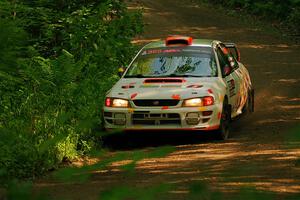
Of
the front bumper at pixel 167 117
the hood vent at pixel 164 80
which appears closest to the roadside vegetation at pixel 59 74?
the front bumper at pixel 167 117

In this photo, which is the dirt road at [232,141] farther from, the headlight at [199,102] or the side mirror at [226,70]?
the side mirror at [226,70]

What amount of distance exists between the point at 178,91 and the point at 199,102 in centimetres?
36

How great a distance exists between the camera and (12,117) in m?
9.20

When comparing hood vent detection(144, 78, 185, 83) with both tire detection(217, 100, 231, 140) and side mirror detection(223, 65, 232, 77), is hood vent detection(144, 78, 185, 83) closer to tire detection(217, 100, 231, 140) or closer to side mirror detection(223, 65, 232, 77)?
tire detection(217, 100, 231, 140)

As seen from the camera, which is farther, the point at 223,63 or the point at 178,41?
the point at 178,41

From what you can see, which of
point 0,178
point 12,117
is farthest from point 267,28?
point 0,178

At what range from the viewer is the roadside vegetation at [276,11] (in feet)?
95.2

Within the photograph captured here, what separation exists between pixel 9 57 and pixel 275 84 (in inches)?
623

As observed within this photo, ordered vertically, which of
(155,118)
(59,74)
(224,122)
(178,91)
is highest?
(59,74)

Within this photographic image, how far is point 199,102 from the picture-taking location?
33.2 ft

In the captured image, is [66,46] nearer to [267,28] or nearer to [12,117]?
[12,117]

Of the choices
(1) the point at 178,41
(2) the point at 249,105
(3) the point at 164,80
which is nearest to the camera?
(3) the point at 164,80

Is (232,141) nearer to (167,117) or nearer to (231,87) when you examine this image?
(231,87)

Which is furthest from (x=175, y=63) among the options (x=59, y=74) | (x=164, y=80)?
(x=59, y=74)
